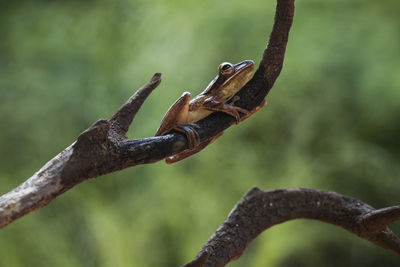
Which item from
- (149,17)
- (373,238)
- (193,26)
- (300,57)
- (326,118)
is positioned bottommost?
(373,238)

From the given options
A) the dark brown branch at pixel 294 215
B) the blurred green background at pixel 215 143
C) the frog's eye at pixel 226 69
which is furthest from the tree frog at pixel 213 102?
the blurred green background at pixel 215 143

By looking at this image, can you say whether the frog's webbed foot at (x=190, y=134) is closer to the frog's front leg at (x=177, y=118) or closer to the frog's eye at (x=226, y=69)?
the frog's front leg at (x=177, y=118)

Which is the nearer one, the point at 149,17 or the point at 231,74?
the point at 231,74

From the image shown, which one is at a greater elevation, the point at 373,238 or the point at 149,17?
the point at 149,17

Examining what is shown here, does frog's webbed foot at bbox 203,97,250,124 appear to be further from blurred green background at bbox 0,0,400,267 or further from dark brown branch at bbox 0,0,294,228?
blurred green background at bbox 0,0,400,267

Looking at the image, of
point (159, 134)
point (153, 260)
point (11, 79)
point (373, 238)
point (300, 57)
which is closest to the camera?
point (159, 134)

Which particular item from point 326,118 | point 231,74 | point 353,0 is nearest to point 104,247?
point 326,118

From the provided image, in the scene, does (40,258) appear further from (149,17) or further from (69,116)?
(149,17)
